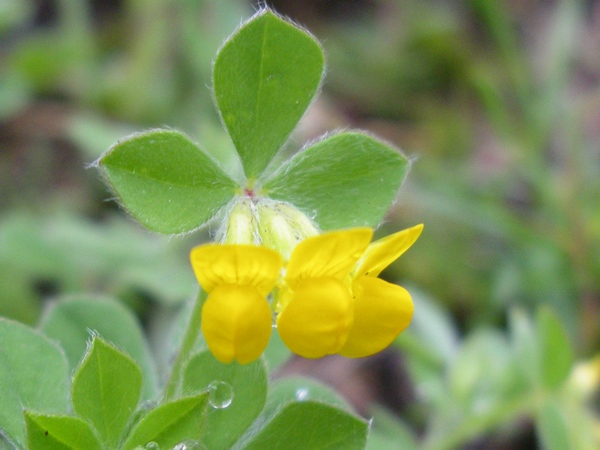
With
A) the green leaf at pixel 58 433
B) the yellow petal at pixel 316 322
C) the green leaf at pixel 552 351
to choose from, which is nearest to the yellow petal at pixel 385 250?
the yellow petal at pixel 316 322

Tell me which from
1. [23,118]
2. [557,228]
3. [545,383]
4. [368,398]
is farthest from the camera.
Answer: [23,118]

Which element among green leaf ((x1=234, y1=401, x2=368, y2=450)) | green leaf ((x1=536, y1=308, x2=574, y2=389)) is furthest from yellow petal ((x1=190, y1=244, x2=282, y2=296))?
green leaf ((x1=536, y1=308, x2=574, y2=389))

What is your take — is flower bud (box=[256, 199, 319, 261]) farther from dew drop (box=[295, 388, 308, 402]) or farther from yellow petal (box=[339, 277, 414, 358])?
dew drop (box=[295, 388, 308, 402])

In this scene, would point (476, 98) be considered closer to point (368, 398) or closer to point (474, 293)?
point (474, 293)

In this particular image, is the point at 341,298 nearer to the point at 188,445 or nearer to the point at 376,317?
the point at 376,317

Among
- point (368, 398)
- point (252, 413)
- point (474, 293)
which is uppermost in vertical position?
point (252, 413)

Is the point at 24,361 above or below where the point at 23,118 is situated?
above

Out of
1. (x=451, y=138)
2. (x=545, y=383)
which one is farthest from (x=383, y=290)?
(x=451, y=138)
